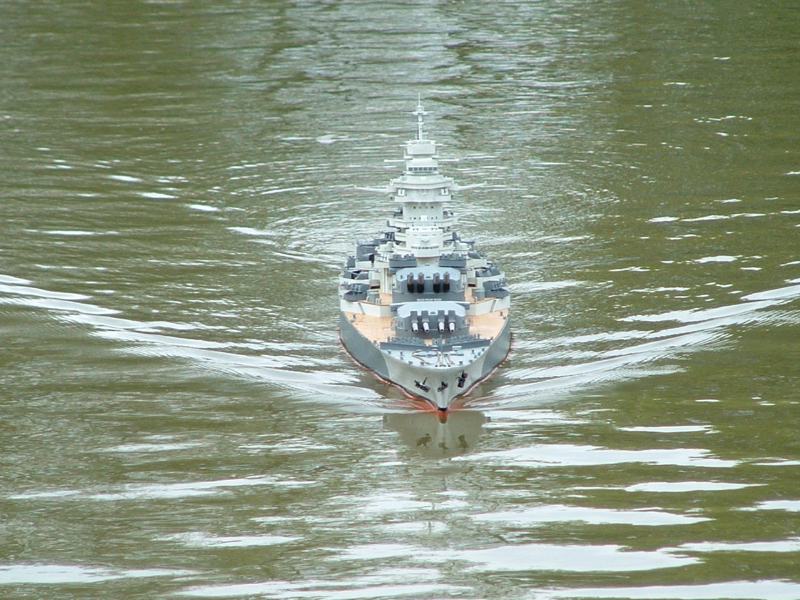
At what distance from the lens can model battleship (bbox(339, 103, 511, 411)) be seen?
1825 inches

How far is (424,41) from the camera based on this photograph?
328 ft

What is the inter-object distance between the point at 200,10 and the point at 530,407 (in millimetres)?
72098

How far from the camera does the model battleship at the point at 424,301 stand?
46.3 meters

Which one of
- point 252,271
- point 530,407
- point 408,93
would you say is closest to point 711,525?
point 530,407

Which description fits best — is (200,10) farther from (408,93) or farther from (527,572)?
(527,572)

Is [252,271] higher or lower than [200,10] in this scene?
lower

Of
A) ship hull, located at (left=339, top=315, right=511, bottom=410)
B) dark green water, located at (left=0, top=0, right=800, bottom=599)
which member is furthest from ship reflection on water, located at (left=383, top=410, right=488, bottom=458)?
ship hull, located at (left=339, top=315, right=511, bottom=410)

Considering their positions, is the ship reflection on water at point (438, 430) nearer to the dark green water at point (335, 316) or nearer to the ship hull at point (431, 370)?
the dark green water at point (335, 316)

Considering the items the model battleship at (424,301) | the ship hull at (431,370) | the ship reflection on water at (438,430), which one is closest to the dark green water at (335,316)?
the ship reflection on water at (438,430)

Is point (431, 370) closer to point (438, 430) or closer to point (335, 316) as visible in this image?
point (438, 430)

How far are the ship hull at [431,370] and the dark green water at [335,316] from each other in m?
0.60

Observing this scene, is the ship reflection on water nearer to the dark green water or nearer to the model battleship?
the dark green water

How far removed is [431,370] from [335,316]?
34.0 feet

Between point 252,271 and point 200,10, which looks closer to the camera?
point 252,271
